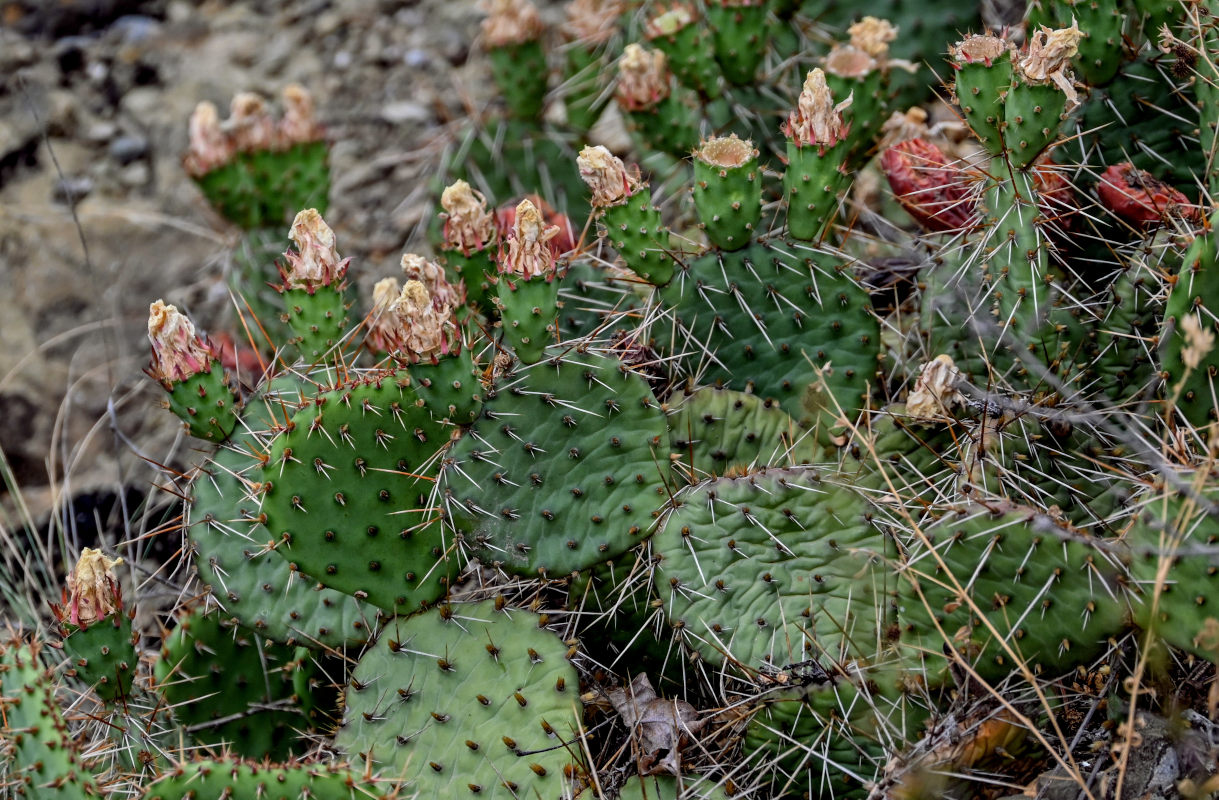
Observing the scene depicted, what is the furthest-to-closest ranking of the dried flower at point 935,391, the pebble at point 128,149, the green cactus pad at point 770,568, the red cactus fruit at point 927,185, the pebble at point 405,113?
the pebble at point 405,113, the pebble at point 128,149, the red cactus fruit at point 927,185, the dried flower at point 935,391, the green cactus pad at point 770,568

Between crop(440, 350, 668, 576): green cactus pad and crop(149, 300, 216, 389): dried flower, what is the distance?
0.55 meters

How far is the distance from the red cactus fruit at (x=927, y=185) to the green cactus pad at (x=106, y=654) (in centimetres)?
184

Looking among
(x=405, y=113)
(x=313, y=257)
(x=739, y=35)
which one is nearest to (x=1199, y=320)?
(x=739, y=35)

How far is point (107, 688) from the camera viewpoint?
6.79 ft

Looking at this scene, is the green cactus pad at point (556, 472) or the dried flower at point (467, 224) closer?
the green cactus pad at point (556, 472)

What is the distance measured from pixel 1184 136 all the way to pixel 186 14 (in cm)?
382

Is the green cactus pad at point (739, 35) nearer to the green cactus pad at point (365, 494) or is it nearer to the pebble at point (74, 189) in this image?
the green cactus pad at point (365, 494)

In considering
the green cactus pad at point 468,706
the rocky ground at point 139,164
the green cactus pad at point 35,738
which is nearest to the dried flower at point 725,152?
the green cactus pad at point 468,706

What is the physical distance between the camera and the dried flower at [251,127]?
9.53 feet

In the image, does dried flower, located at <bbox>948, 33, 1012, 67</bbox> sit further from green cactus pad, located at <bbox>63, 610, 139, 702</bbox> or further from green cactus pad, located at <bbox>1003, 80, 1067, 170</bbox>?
green cactus pad, located at <bbox>63, 610, 139, 702</bbox>

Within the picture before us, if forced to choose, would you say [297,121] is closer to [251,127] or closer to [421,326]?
[251,127]

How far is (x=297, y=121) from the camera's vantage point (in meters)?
2.98

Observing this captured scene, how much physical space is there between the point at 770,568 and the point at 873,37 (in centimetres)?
132

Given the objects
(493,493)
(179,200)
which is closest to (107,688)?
(493,493)
